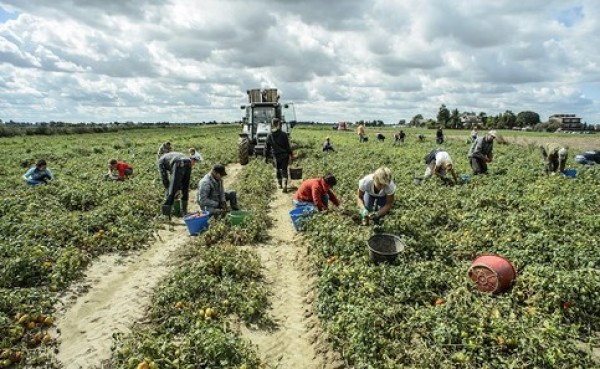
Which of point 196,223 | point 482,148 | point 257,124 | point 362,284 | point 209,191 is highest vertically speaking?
point 257,124

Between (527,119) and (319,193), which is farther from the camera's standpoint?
(527,119)

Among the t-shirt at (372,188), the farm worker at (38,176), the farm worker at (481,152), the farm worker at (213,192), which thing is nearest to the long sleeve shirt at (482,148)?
the farm worker at (481,152)

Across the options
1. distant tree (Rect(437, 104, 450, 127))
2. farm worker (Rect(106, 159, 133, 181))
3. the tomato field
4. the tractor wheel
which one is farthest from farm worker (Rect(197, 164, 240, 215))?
distant tree (Rect(437, 104, 450, 127))

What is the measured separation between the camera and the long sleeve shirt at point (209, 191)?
8.66 meters

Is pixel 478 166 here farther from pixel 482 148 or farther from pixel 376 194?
pixel 376 194

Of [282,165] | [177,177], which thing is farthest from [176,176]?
[282,165]

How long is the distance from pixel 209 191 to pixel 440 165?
7.43 m

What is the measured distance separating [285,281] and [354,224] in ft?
7.33

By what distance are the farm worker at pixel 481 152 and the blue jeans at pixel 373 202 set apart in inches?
277

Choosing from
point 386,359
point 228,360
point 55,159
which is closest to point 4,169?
point 55,159

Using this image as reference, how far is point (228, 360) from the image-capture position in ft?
13.1

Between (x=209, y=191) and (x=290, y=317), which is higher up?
(x=209, y=191)

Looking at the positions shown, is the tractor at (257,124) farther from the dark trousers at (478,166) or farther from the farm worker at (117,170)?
the dark trousers at (478,166)

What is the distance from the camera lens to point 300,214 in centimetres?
840
